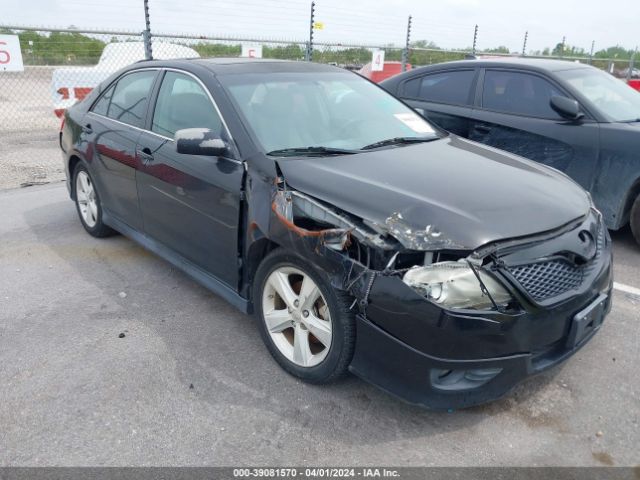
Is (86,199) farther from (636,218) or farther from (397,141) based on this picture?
(636,218)

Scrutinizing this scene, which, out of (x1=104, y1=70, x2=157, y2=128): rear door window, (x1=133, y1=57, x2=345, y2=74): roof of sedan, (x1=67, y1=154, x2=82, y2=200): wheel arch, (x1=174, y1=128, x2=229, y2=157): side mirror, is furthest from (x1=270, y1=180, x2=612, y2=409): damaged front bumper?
(x1=67, y1=154, x2=82, y2=200): wheel arch

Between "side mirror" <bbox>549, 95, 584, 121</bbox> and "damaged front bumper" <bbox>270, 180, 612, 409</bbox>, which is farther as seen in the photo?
"side mirror" <bbox>549, 95, 584, 121</bbox>

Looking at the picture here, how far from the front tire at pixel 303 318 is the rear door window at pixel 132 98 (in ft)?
5.93

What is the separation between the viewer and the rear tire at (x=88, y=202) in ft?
15.7

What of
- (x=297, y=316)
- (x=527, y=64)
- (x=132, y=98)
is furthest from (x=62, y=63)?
(x=297, y=316)

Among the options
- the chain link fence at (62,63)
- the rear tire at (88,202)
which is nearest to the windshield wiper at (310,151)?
the rear tire at (88,202)

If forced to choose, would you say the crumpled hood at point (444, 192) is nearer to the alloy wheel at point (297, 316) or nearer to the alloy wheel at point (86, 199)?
the alloy wheel at point (297, 316)

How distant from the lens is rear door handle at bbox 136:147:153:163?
3714mm

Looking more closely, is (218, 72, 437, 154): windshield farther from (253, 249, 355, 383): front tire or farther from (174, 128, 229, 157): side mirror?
(253, 249, 355, 383): front tire

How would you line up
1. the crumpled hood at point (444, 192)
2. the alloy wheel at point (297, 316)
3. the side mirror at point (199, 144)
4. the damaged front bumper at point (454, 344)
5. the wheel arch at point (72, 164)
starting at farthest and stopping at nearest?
the wheel arch at point (72, 164) < the side mirror at point (199, 144) < the alloy wheel at point (297, 316) < the crumpled hood at point (444, 192) < the damaged front bumper at point (454, 344)

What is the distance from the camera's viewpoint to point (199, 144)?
119 inches

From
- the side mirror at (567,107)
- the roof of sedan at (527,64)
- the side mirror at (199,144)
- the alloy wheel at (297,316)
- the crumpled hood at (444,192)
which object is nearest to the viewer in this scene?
the crumpled hood at (444,192)

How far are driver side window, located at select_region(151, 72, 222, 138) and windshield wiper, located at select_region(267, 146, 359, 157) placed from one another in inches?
16.3

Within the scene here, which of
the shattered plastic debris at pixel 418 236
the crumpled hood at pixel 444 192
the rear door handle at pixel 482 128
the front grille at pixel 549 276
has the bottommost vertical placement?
the front grille at pixel 549 276
